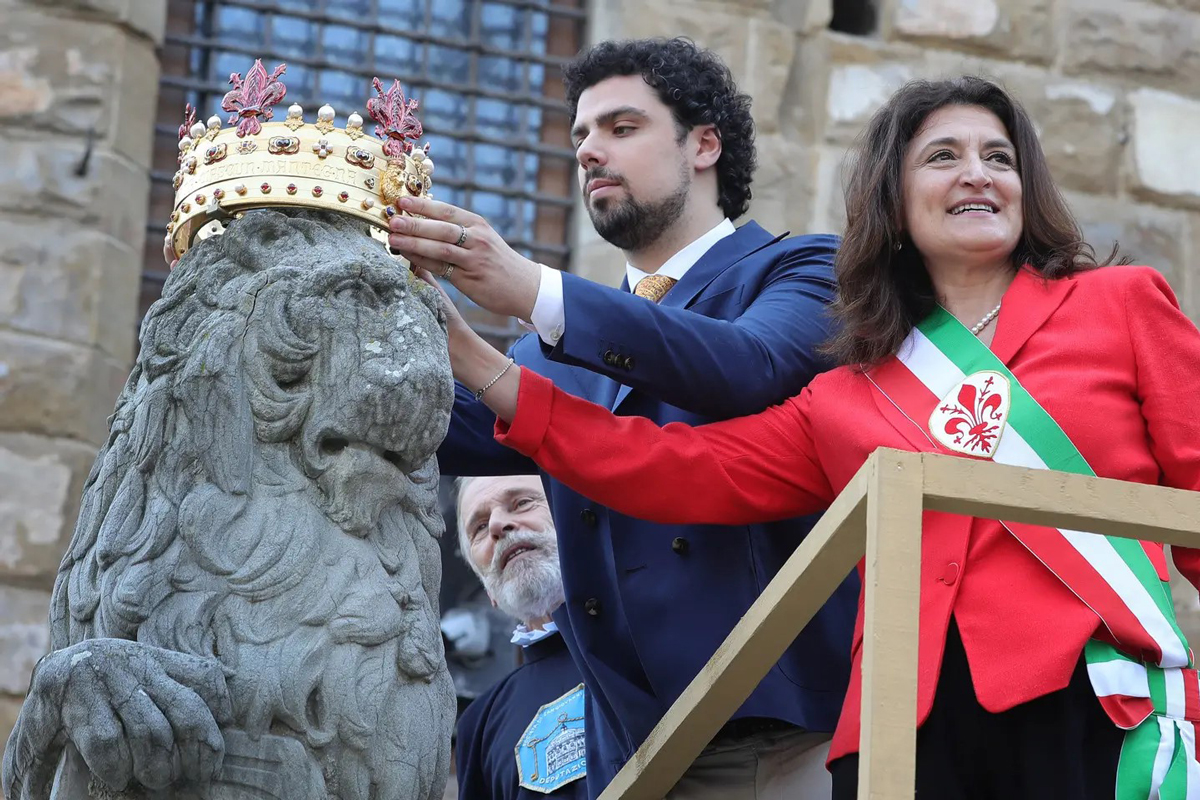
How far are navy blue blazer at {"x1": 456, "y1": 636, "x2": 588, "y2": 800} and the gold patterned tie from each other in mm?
910

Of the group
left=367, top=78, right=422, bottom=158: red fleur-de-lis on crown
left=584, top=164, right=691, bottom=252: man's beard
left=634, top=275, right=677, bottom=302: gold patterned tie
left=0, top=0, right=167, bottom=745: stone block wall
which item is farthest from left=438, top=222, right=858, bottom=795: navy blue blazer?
left=0, top=0, right=167, bottom=745: stone block wall

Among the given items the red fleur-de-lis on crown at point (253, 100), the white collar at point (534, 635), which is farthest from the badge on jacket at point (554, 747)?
the red fleur-de-lis on crown at point (253, 100)

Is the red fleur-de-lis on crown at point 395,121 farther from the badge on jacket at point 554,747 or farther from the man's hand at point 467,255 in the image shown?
the badge on jacket at point 554,747

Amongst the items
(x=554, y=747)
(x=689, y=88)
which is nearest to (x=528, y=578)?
(x=554, y=747)

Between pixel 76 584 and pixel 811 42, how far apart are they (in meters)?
3.75

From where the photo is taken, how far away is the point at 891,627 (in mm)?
2252

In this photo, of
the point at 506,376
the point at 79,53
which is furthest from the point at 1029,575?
the point at 79,53

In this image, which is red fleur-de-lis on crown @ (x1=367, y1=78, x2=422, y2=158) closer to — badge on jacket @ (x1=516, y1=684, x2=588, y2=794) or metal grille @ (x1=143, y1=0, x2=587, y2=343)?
badge on jacket @ (x1=516, y1=684, x2=588, y2=794)

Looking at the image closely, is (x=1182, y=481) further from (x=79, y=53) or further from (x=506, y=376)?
(x=79, y=53)

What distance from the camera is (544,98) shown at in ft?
19.2

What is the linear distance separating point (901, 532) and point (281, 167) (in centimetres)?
94

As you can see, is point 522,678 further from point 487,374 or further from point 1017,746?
point 1017,746

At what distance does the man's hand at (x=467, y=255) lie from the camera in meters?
2.75

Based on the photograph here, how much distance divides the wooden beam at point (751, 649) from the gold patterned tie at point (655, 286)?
825mm
